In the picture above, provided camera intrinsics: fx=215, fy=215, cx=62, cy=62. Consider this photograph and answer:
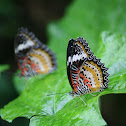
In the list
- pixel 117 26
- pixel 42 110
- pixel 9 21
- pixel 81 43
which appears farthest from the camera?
pixel 9 21

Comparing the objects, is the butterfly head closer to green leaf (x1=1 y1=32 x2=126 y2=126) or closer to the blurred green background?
the blurred green background

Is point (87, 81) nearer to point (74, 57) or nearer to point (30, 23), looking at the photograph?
point (74, 57)

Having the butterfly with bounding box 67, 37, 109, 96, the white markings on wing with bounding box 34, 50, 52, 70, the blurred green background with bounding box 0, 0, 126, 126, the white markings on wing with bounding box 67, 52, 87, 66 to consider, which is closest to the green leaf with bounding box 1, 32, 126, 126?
the butterfly with bounding box 67, 37, 109, 96

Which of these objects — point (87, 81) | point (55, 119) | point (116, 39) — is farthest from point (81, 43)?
point (55, 119)

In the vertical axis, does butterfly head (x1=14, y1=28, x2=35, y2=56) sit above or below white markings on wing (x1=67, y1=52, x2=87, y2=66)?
above

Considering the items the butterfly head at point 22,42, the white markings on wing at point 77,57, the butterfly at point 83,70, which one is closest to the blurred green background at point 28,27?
the butterfly head at point 22,42
